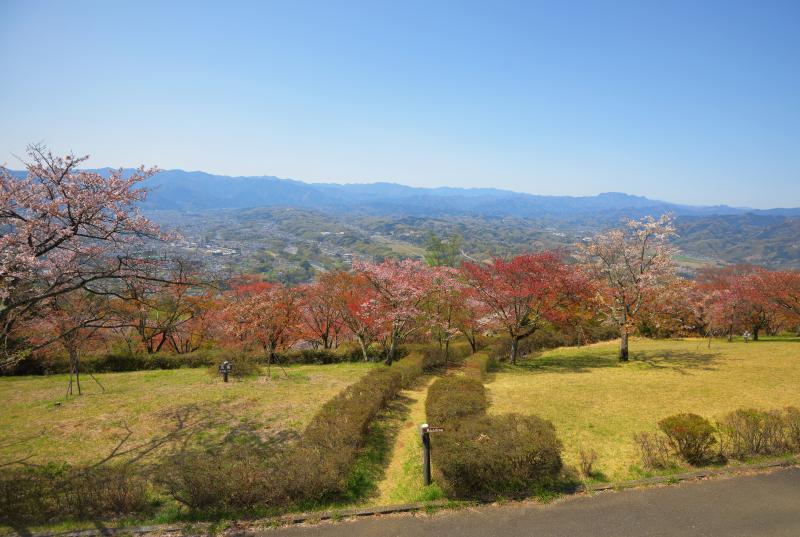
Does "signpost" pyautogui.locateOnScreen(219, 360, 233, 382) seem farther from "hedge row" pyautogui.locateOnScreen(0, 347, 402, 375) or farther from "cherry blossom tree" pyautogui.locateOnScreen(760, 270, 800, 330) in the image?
"cherry blossom tree" pyautogui.locateOnScreen(760, 270, 800, 330)

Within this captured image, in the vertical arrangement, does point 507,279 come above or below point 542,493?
above

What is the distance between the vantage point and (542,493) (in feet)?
27.4

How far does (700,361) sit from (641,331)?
1698 cm

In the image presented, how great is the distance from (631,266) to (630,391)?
10944mm

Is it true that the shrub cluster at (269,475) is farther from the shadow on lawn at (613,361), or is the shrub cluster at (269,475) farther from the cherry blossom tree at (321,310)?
the cherry blossom tree at (321,310)

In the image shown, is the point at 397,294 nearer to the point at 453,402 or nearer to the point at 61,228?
the point at 453,402

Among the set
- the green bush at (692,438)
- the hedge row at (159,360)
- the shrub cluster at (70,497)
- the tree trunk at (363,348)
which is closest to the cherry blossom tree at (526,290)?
the tree trunk at (363,348)

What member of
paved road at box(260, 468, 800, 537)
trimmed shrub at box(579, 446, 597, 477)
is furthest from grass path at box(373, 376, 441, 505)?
trimmed shrub at box(579, 446, 597, 477)

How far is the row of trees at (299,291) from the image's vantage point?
9.32 metres

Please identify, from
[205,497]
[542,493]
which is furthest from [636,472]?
[205,497]

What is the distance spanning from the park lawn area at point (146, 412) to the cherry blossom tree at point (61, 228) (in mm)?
3837

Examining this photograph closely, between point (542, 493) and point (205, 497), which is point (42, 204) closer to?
point (205, 497)

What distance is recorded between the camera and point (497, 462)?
8367mm

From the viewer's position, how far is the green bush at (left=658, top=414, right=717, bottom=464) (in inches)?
372
